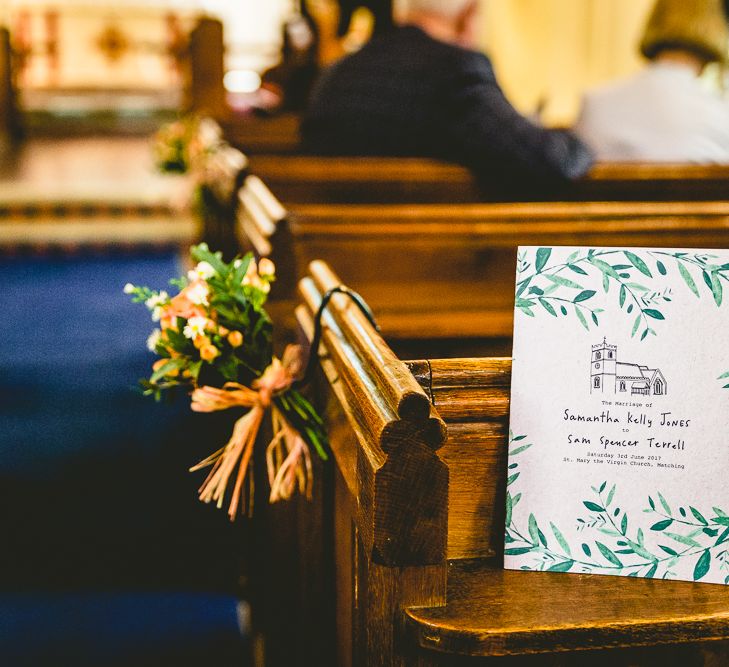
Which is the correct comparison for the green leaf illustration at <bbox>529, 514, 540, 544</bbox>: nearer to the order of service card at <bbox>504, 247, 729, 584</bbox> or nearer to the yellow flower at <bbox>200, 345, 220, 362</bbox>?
the order of service card at <bbox>504, 247, 729, 584</bbox>

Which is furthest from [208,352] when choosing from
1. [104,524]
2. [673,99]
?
[673,99]

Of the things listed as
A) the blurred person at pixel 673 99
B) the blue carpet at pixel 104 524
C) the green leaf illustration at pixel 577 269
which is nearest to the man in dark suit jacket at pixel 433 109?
the blurred person at pixel 673 99

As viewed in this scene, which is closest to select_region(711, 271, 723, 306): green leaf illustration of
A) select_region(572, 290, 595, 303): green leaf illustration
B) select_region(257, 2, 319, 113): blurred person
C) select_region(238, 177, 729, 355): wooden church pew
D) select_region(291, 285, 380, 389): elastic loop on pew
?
select_region(572, 290, 595, 303): green leaf illustration

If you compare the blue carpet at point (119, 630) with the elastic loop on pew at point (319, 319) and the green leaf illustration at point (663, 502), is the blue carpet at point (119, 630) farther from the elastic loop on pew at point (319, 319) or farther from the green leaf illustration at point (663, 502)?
the green leaf illustration at point (663, 502)

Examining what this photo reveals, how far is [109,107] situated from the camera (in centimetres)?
966

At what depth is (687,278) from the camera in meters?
0.82

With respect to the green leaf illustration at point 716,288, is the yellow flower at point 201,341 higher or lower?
lower

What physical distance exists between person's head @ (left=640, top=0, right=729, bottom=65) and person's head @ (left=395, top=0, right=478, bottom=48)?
A: 77cm

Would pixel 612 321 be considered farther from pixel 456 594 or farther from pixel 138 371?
pixel 138 371

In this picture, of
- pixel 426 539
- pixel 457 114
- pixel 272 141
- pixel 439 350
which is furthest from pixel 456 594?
pixel 272 141

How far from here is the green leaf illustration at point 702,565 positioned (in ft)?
2.74

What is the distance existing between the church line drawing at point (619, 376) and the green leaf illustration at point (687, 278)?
0.28 ft

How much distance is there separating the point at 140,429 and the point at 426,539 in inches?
70.2

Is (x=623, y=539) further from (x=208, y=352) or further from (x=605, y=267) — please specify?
(x=208, y=352)
